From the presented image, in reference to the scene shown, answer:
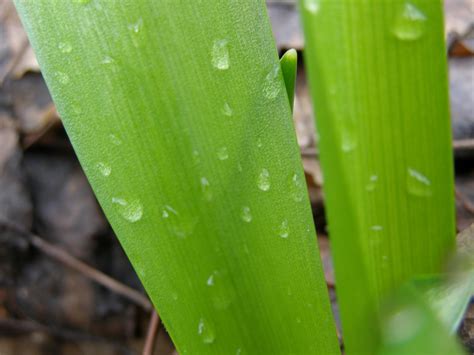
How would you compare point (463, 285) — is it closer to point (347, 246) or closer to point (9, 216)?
point (347, 246)

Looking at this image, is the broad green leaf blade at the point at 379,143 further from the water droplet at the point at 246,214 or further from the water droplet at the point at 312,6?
the water droplet at the point at 246,214

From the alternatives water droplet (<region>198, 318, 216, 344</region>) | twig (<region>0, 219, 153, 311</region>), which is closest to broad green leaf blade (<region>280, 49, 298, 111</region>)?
water droplet (<region>198, 318, 216, 344</region>)

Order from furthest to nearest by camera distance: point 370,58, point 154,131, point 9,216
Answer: point 9,216 → point 154,131 → point 370,58

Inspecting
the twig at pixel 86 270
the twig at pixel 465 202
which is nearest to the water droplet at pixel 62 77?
the twig at pixel 465 202

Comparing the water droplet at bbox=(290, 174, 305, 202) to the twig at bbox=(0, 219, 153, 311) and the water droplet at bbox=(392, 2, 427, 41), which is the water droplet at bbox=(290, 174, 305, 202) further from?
the twig at bbox=(0, 219, 153, 311)

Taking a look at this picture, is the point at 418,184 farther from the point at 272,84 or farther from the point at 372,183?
the point at 272,84

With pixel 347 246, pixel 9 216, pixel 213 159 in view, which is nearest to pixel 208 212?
pixel 213 159

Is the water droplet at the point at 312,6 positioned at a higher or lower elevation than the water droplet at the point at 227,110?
higher

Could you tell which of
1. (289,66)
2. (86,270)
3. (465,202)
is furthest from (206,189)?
(86,270)
